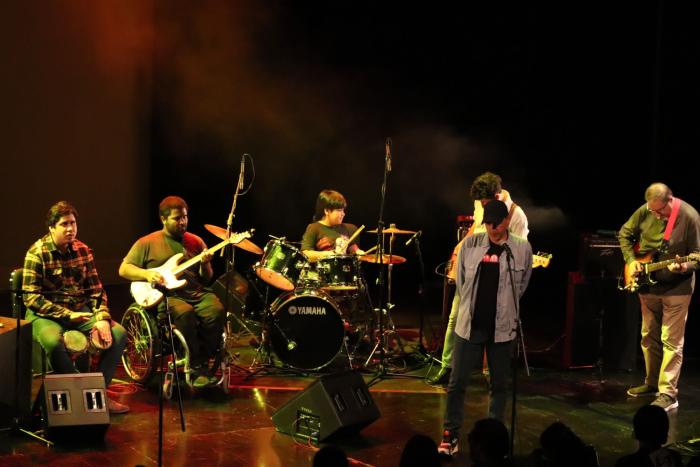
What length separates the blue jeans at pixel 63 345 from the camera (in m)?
6.34

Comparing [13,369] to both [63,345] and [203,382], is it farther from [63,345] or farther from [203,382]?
[203,382]

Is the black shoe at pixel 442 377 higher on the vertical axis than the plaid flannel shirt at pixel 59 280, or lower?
lower

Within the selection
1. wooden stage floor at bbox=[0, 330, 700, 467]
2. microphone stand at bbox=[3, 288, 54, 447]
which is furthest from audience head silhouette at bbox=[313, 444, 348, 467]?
microphone stand at bbox=[3, 288, 54, 447]

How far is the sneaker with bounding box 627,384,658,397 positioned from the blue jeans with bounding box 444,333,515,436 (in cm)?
252

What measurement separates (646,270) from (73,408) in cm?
468

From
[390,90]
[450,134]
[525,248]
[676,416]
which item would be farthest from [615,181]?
[525,248]

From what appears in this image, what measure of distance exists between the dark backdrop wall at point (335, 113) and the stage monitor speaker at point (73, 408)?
664cm

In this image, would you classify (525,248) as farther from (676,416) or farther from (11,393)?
(11,393)

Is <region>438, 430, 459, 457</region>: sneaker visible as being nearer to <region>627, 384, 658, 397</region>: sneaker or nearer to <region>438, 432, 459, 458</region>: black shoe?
<region>438, 432, 459, 458</region>: black shoe

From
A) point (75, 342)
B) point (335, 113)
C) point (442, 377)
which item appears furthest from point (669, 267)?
point (335, 113)

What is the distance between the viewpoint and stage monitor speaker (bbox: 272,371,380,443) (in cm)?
593

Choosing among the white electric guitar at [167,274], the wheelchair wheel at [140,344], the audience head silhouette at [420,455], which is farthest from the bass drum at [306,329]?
the audience head silhouette at [420,455]

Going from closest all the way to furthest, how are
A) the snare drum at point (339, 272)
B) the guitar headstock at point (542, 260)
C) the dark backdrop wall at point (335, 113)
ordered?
Answer: the guitar headstock at point (542, 260), the snare drum at point (339, 272), the dark backdrop wall at point (335, 113)

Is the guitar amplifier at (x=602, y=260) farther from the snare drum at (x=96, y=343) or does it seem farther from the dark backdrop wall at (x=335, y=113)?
the snare drum at (x=96, y=343)
